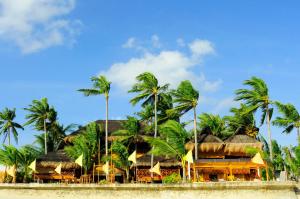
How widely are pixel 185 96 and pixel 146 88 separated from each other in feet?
13.9

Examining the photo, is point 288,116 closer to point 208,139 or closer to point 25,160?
point 208,139

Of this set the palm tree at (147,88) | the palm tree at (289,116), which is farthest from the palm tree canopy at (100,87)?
the palm tree at (289,116)

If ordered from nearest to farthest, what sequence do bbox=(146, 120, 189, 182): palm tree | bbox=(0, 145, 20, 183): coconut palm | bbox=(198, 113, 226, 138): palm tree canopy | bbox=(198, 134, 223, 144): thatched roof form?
bbox=(146, 120, 189, 182): palm tree → bbox=(0, 145, 20, 183): coconut palm → bbox=(198, 134, 223, 144): thatched roof → bbox=(198, 113, 226, 138): palm tree canopy

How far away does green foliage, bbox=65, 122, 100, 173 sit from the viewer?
119 ft

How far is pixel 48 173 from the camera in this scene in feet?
124

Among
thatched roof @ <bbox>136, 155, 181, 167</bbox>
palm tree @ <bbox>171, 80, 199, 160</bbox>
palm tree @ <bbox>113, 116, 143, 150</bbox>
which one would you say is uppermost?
palm tree @ <bbox>171, 80, 199, 160</bbox>

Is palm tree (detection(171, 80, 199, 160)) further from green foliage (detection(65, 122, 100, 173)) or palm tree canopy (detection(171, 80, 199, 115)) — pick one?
green foliage (detection(65, 122, 100, 173))

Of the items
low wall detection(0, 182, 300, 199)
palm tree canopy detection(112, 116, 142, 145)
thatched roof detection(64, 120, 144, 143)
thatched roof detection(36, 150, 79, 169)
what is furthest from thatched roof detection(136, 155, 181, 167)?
low wall detection(0, 182, 300, 199)

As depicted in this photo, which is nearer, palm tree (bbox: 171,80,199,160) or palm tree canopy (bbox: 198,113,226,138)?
palm tree (bbox: 171,80,199,160)

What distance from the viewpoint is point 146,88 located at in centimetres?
3891

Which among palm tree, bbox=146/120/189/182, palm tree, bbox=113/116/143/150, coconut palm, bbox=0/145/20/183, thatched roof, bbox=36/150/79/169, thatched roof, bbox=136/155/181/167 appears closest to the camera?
palm tree, bbox=146/120/189/182

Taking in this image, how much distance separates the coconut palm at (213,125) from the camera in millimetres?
40406

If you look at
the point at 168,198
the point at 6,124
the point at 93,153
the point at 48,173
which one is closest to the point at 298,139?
the point at 168,198

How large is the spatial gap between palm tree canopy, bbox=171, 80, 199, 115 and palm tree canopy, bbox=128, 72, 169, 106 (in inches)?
96.7
